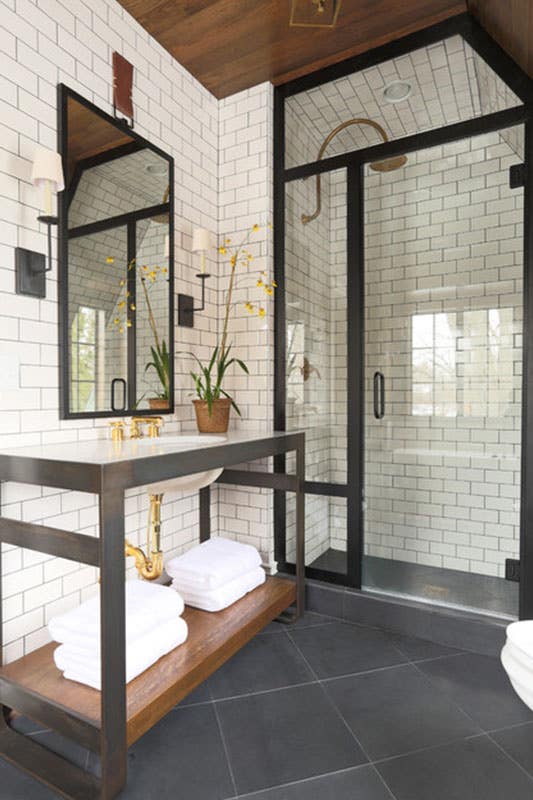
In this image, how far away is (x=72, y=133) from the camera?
6.30ft

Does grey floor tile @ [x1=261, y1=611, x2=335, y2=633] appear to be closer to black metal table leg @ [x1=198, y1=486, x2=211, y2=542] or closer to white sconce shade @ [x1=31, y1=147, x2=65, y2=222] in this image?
black metal table leg @ [x1=198, y1=486, x2=211, y2=542]

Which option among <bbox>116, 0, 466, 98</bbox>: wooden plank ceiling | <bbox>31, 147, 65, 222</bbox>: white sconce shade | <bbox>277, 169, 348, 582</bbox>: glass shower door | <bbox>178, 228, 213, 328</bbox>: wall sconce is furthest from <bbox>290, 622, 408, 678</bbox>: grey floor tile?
<bbox>116, 0, 466, 98</bbox>: wooden plank ceiling

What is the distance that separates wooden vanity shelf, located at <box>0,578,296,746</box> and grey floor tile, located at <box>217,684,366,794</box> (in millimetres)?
200

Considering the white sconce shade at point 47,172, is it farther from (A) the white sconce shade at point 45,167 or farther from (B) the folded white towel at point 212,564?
(B) the folded white towel at point 212,564

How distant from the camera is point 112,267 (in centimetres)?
210

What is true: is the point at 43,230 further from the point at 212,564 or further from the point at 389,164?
the point at 389,164

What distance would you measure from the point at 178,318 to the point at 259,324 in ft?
1.52

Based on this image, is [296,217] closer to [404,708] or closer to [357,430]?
[357,430]

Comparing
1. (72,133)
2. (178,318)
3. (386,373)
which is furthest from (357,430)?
(72,133)

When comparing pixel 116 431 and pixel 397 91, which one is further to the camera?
pixel 397 91

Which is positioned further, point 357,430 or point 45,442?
point 357,430

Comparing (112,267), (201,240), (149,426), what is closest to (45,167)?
(112,267)

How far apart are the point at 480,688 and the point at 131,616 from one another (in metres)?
1.38

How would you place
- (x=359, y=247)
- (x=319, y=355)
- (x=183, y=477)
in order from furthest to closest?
1. (x=319, y=355)
2. (x=359, y=247)
3. (x=183, y=477)
